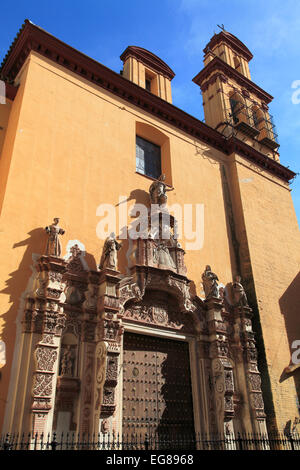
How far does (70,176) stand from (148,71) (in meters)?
7.87

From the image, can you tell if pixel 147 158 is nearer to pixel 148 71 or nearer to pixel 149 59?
pixel 148 71

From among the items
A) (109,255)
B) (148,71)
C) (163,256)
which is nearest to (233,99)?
(148,71)

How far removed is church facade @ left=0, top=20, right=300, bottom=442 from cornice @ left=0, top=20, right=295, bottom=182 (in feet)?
0.15

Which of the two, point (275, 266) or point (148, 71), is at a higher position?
point (148, 71)

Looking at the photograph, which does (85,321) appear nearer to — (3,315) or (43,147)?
(3,315)

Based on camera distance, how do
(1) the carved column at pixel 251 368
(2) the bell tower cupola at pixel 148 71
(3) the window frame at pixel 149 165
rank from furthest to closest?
(2) the bell tower cupola at pixel 148 71, (3) the window frame at pixel 149 165, (1) the carved column at pixel 251 368

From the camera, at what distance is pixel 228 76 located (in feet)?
58.2

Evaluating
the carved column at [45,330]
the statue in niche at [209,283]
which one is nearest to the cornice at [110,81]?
the statue in niche at [209,283]

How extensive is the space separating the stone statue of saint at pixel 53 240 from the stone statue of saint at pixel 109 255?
1.14 m

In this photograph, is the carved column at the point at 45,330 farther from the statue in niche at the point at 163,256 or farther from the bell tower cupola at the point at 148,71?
the bell tower cupola at the point at 148,71

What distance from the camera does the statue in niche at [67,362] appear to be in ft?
25.5

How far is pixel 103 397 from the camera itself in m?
7.61

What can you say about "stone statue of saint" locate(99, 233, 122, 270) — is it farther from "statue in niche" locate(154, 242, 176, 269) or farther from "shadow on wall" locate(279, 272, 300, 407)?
"shadow on wall" locate(279, 272, 300, 407)

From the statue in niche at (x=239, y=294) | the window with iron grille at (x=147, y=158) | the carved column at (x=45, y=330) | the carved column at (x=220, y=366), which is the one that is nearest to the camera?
the carved column at (x=45, y=330)
